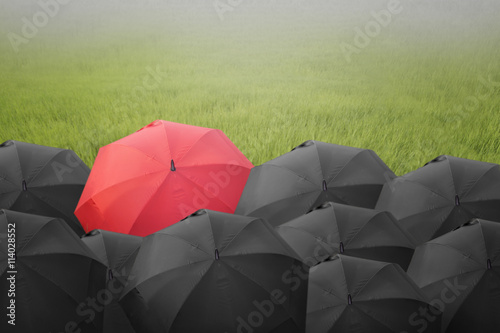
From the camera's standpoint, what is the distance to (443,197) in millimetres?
3410

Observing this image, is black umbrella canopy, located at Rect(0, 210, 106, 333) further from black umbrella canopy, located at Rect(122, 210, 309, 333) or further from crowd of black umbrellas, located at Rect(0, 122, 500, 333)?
black umbrella canopy, located at Rect(122, 210, 309, 333)

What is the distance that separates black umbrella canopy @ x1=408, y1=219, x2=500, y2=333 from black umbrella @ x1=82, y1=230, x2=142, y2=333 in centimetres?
124

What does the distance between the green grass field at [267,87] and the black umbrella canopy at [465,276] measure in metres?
2.71

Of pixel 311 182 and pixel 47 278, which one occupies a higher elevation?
pixel 47 278

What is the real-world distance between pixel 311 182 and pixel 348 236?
605 mm

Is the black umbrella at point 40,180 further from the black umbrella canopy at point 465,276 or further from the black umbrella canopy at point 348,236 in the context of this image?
the black umbrella canopy at point 465,276

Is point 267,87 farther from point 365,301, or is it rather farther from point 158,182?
point 365,301

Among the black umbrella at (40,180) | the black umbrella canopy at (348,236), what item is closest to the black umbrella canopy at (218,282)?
the black umbrella canopy at (348,236)

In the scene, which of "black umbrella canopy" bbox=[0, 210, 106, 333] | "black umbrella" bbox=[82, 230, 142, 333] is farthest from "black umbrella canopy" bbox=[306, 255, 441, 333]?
"black umbrella canopy" bbox=[0, 210, 106, 333]

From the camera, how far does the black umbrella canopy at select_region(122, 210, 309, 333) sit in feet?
8.09

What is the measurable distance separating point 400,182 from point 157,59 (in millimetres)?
4044

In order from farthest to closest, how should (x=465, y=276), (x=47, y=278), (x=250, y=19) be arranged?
(x=250, y=19)
(x=465, y=276)
(x=47, y=278)

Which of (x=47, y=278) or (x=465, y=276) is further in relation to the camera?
(x=465, y=276)

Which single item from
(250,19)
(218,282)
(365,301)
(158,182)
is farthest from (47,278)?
(250,19)
